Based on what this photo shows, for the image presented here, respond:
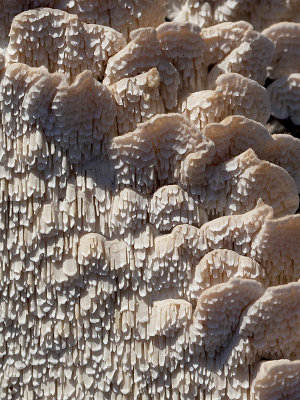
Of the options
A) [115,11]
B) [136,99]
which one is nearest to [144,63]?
[136,99]

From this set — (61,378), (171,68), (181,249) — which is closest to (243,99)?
(171,68)

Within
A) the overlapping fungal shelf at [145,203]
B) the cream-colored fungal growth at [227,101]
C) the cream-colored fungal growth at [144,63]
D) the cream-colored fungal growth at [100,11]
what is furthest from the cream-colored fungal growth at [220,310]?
the cream-colored fungal growth at [100,11]

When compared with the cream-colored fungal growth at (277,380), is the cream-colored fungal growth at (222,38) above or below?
above

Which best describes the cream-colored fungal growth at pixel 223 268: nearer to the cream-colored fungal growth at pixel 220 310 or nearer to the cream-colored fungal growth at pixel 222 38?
the cream-colored fungal growth at pixel 220 310

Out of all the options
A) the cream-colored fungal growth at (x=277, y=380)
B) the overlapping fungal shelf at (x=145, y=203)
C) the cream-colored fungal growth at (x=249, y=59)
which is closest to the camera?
the cream-colored fungal growth at (x=277, y=380)

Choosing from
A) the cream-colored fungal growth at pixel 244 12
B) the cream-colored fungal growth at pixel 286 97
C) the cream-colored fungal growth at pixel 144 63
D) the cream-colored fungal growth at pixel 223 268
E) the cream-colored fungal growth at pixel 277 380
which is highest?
the cream-colored fungal growth at pixel 244 12

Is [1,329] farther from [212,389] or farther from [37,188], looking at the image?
[212,389]

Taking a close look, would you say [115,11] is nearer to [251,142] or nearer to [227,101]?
[227,101]

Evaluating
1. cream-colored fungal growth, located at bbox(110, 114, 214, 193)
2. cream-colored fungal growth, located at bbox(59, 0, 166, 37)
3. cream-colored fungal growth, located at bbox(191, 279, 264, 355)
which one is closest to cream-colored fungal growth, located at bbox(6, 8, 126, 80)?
cream-colored fungal growth, located at bbox(59, 0, 166, 37)
